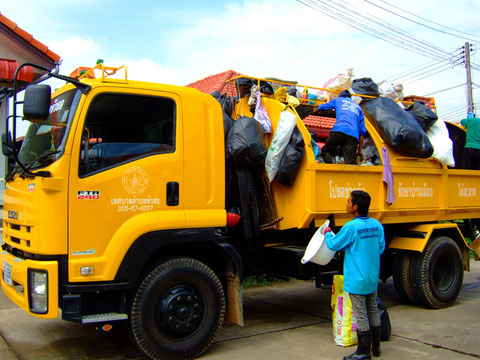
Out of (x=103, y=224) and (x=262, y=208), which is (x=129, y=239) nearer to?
(x=103, y=224)

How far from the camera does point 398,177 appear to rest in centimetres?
580

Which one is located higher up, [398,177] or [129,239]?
[398,177]

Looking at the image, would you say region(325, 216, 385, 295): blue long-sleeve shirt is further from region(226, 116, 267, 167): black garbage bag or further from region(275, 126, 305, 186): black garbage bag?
region(226, 116, 267, 167): black garbage bag

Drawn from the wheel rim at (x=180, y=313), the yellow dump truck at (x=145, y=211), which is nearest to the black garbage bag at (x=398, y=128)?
the yellow dump truck at (x=145, y=211)

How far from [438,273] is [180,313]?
397 cm

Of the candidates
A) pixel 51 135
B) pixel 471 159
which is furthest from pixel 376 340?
pixel 471 159

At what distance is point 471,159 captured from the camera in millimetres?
7043

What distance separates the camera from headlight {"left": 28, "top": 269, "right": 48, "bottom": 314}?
3734 millimetres

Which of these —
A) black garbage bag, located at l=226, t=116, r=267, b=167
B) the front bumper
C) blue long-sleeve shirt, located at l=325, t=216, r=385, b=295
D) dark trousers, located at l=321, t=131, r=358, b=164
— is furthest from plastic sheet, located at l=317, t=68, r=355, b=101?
the front bumper

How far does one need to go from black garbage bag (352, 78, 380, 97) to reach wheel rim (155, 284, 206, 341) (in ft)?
12.1

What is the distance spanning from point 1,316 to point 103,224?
103 inches

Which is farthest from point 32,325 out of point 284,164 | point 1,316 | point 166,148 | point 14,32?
point 14,32

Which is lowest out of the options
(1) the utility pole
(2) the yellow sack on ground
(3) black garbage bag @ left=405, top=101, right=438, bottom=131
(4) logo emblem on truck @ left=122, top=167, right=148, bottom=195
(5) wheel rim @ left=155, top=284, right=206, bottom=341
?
(2) the yellow sack on ground

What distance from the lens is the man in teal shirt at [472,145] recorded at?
6.91 metres
